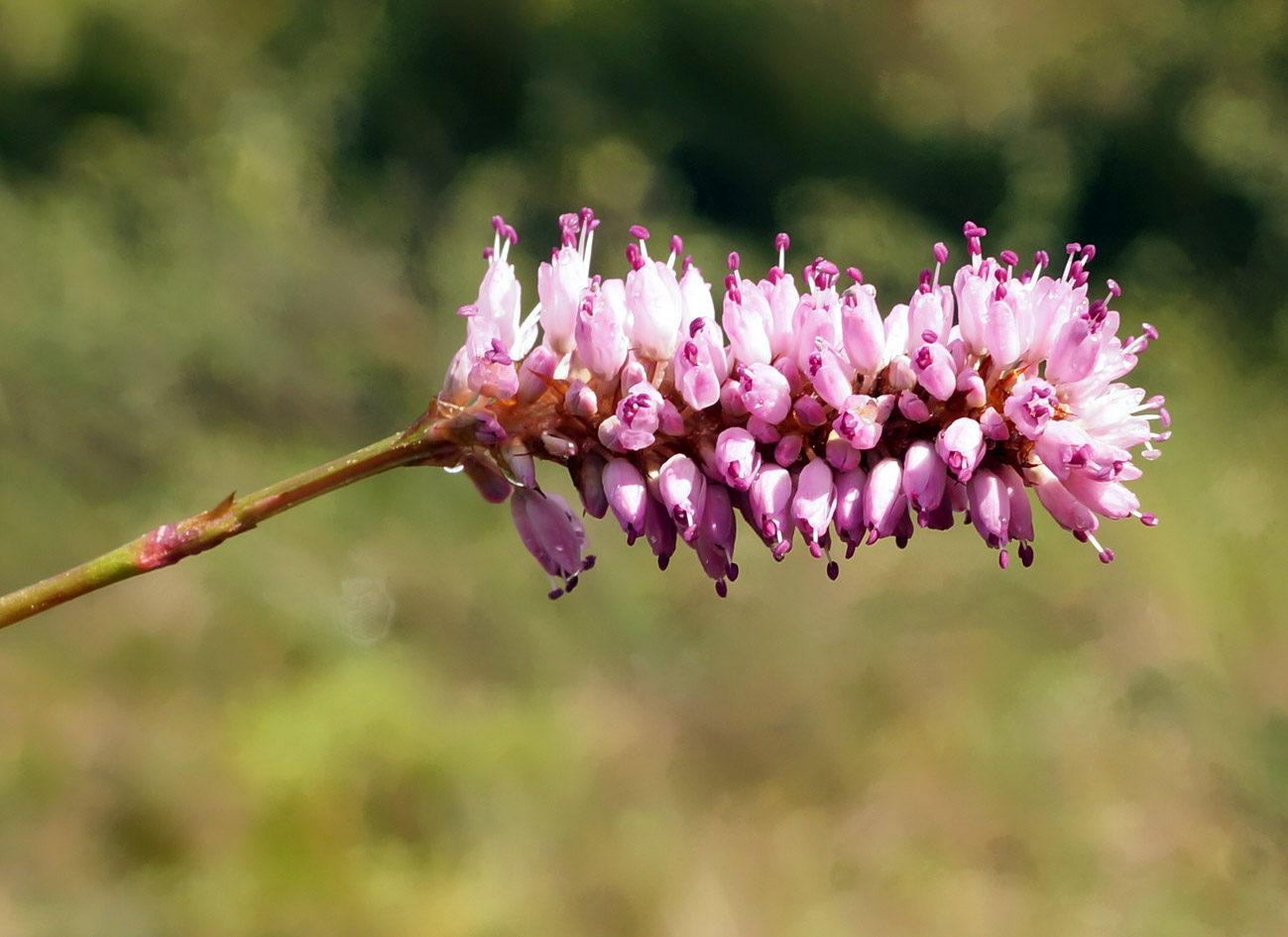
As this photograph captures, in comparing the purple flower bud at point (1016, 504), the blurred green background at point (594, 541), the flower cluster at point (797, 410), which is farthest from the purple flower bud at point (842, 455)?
the blurred green background at point (594, 541)

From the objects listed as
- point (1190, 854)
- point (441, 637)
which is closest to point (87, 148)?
point (441, 637)

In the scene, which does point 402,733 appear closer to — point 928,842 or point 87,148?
point 928,842

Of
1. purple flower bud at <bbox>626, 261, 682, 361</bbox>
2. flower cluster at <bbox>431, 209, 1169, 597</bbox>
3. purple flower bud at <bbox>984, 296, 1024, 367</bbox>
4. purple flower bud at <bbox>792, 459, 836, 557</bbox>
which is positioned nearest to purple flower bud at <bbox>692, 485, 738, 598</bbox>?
flower cluster at <bbox>431, 209, 1169, 597</bbox>

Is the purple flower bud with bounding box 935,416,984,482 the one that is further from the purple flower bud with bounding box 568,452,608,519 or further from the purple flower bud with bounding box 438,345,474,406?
the purple flower bud with bounding box 438,345,474,406

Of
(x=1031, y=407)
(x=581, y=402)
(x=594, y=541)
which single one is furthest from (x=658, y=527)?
(x=594, y=541)

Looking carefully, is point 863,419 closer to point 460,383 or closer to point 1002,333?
point 1002,333

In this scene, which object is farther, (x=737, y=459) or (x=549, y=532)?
(x=549, y=532)
